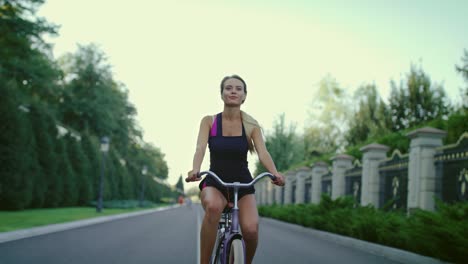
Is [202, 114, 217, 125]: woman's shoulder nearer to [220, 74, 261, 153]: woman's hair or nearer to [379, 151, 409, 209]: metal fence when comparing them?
[220, 74, 261, 153]: woman's hair

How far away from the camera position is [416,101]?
35.2 metres

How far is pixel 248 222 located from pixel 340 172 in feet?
69.2

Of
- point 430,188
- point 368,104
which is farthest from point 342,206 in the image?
point 368,104

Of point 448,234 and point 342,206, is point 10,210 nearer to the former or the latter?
point 342,206

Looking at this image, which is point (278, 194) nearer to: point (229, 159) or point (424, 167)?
point (424, 167)

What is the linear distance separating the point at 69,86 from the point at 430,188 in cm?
5060

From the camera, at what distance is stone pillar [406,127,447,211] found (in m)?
15.5

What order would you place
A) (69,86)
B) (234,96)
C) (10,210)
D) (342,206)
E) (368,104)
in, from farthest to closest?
(69,86)
(368,104)
(10,210)
(342,206)
(234,96)

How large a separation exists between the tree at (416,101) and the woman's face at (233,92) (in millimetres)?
31228

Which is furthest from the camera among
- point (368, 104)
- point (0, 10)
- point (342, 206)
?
point (368, 104)

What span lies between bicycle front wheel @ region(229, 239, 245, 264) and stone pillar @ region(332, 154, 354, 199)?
2106cm

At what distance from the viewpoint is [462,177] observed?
1423 cm

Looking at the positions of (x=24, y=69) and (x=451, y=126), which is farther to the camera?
(x=24, y=69)

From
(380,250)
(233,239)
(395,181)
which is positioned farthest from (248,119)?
(395,181)
